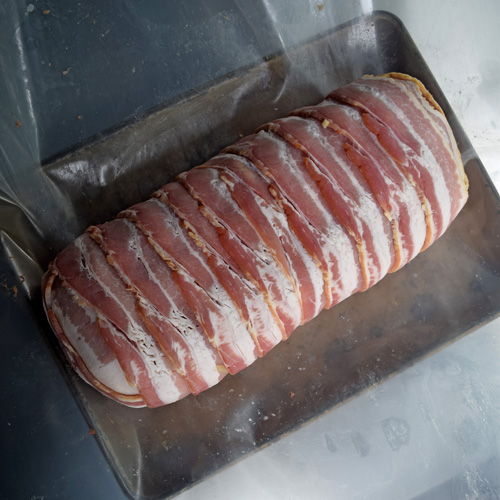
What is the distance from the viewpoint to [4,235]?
182cm

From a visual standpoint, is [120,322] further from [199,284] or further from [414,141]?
[414,141]

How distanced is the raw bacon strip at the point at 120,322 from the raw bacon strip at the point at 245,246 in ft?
1.17

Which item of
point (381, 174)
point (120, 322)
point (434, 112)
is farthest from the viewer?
point (434, 112)

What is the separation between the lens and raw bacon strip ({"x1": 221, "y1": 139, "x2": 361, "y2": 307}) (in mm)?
1632

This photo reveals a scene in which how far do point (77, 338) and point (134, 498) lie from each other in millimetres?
621

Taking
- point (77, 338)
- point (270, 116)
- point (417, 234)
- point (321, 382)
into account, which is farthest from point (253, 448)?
point (270, 116)

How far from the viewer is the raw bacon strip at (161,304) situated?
1562mm

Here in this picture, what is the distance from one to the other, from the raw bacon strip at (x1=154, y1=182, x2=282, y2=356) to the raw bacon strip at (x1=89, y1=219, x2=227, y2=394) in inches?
5.4

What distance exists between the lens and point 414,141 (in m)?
1.68

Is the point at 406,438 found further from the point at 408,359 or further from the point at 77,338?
the point at 77,338

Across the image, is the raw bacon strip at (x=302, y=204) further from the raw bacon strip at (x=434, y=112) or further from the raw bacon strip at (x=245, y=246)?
the raw bacon strip at (x=434, y=112)

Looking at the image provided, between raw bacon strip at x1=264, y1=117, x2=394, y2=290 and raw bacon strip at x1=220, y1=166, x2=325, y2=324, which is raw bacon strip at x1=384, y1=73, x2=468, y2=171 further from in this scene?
raw bacon strip at x1=220, y1=166, x2=325, y2=324

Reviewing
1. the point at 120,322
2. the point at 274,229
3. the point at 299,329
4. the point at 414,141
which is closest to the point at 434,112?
the point at 414,141

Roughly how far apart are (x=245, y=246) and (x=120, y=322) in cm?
45
